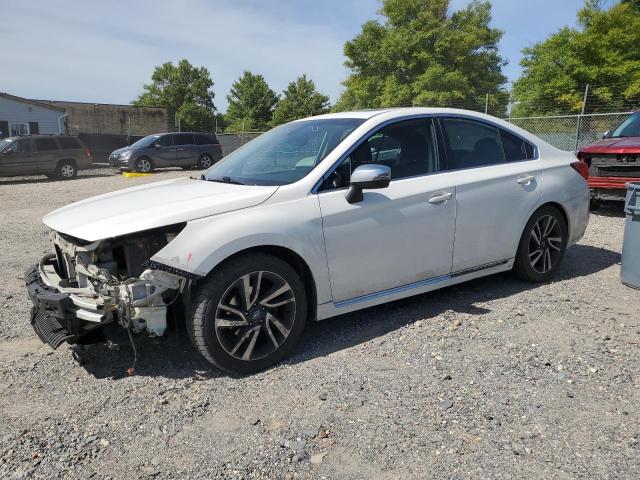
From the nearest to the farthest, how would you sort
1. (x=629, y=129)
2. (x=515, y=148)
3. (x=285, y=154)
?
(x=285, y=154) < (x=515, y=148) < (x=629, y=129)

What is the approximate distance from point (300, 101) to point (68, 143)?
1342 inches

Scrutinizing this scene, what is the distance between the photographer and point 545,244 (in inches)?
194

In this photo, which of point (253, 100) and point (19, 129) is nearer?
point (19, 129)

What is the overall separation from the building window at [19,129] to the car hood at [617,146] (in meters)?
32.4

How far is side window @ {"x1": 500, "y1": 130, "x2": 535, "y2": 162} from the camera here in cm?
476

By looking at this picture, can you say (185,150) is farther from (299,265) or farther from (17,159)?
(299,265)

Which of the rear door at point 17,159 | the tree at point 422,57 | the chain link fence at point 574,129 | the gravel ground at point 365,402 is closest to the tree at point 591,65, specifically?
the tree at point 422,57

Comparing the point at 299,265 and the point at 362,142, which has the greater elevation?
the point at 362,142

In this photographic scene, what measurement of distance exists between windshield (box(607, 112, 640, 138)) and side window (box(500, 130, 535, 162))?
16.1 feet

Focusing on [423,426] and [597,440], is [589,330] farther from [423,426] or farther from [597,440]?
[423,426]

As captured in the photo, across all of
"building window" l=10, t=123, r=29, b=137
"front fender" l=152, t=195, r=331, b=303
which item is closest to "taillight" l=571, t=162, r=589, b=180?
"front fender" l=152, t=195, r=331, b=303

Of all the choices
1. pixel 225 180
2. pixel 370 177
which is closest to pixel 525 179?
pixel 370 177

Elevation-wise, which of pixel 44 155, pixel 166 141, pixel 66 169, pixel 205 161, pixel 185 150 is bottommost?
pixel 66 169

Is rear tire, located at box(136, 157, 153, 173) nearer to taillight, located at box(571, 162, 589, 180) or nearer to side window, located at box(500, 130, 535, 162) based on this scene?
side window, located at box(500, 130, 535, 162)
